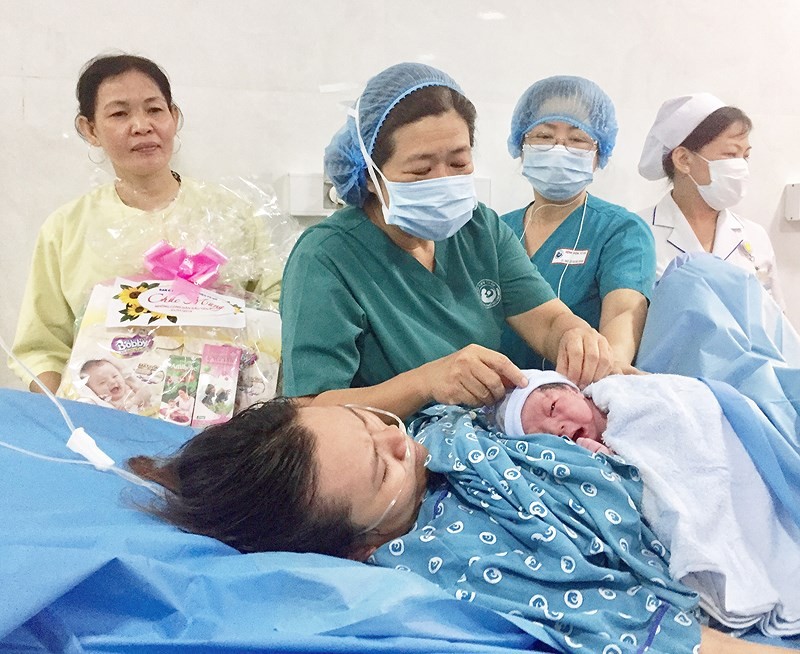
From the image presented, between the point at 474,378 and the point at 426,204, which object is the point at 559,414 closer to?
the point at 474,378

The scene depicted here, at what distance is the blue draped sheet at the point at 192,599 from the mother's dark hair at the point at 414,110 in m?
0.88

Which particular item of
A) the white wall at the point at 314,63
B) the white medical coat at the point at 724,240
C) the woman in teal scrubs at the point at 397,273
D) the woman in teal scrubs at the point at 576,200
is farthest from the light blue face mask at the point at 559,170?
the woman in teal scrubs at the point at 397,273

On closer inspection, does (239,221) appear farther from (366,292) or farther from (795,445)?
(795,445)

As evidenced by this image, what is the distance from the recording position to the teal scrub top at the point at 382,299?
144 centimetres

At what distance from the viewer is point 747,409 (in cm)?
109

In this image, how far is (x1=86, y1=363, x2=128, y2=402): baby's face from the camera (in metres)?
1.76

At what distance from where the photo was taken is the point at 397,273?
154 centimetres

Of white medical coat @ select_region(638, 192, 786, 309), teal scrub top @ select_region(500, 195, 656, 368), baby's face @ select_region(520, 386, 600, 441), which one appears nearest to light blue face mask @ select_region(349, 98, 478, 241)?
baby's face @ select_region(520, 386, 600, 441)

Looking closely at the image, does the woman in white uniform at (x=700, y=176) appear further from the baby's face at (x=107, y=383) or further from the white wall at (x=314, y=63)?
the baby's face at (x=107, y=383)

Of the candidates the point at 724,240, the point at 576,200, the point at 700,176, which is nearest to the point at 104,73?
the point at 576,200

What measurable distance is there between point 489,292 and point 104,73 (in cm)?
134

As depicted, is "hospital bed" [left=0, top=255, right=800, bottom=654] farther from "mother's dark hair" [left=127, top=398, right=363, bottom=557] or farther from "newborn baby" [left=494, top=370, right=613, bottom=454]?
"newborn baby" [left=494, top=370, right=613, bottom=454]

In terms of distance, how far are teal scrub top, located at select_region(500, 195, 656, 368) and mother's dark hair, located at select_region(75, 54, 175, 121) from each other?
1.20 meters

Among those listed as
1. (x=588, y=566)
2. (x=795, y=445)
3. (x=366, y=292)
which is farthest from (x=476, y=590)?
(x=366, y=292)
